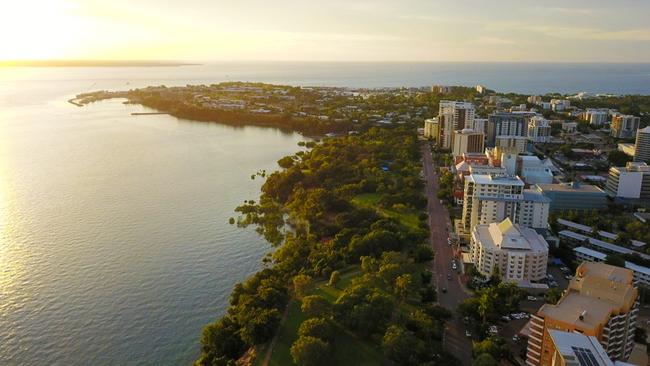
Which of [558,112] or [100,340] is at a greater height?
[558,112]

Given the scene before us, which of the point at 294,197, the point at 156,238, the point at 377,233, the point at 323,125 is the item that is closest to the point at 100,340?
the point at 156,238

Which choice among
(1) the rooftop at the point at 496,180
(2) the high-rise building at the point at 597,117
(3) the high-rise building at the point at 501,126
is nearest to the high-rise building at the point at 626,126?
(2) the high-rise building at the point at 597,117

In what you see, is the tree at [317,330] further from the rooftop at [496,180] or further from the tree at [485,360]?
the rooftop at [496,180]

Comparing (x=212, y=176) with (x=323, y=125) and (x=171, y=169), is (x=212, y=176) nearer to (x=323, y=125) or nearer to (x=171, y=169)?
(x=171, y=169)

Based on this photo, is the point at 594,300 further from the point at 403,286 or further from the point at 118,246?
the point at 118,246

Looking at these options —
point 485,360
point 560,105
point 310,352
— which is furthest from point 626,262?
point 560,105

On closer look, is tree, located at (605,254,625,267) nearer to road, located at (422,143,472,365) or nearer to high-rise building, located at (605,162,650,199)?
road, located at (422,143,472,365)
